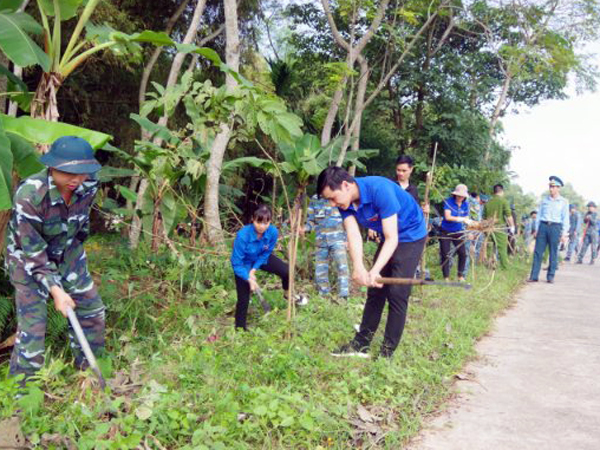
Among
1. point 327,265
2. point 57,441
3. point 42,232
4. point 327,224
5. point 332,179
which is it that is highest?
point 332,179

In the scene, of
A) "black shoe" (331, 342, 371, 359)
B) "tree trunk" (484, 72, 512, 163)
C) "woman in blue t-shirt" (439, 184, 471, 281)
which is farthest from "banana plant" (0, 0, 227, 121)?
"tree trunk" (484, 72, 512, 163)

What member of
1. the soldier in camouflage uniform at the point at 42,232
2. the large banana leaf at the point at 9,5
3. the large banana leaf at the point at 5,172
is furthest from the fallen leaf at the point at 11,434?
the large banana leaf at the point at 9,5

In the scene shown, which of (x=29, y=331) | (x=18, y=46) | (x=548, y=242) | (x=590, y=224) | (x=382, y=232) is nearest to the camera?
(x=29, y=331)

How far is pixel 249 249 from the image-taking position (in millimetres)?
5020

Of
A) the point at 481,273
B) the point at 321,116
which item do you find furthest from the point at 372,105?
the point at 481,273

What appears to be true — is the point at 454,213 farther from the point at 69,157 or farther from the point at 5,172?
the point at 5,172

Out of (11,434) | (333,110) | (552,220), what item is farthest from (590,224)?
(11,434)

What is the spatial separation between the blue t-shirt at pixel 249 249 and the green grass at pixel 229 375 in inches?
22.7

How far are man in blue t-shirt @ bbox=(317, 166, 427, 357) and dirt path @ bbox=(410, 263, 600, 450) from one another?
78cm

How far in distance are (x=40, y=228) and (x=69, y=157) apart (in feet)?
1.71

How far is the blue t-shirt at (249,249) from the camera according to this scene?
16.2 ft

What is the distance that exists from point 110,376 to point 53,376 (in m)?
0.40

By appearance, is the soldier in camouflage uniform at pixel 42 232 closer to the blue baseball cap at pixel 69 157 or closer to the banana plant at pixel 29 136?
the blue baseball cap at pixel 69 157

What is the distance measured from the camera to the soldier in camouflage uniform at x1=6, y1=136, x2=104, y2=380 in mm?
3166
